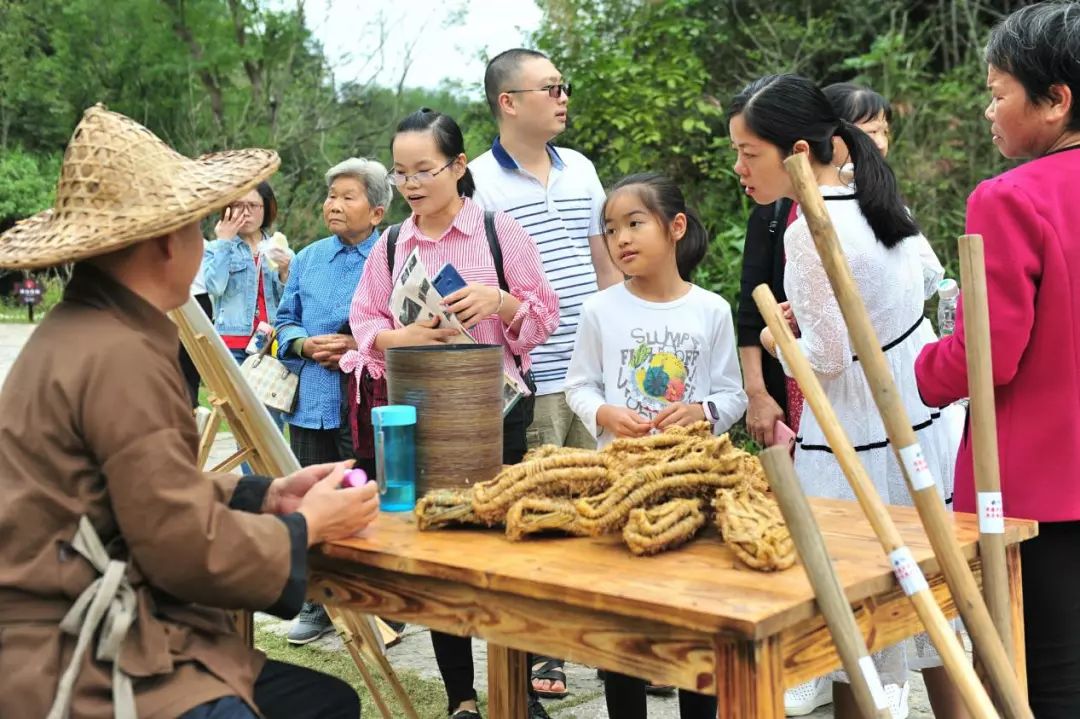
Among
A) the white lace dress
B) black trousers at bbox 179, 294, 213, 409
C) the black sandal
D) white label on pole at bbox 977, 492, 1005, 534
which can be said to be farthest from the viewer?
black trousers at bbox 179, 294, 213, 409

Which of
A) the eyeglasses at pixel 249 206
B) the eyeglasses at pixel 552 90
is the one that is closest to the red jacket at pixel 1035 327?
the eyeglasses at pixel 552 90

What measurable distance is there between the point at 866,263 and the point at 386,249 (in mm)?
1450

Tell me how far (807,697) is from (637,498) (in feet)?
6.06

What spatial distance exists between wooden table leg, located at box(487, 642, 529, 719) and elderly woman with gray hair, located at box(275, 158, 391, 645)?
1656mm

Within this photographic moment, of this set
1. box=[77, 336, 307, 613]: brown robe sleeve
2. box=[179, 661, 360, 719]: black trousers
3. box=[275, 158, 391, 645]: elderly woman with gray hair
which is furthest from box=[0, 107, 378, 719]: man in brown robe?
box=[275, 158, 391, 645]: elderly woman with gray hair

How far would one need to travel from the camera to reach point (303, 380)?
14.8 ft

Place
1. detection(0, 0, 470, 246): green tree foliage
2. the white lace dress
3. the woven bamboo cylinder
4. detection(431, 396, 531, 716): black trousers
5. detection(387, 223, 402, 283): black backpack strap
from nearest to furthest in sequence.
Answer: the woven bamboo cylinder → the white lace dress → detection(431, 396, 531, 716): black trousers → detection(387, 223, 402, 283): black backpack strap → detection(0, 0, 470, 246): green tree foliage

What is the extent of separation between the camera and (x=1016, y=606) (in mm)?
2273

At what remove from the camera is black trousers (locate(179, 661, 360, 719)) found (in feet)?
7.43

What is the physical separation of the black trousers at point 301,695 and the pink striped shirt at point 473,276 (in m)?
1.29

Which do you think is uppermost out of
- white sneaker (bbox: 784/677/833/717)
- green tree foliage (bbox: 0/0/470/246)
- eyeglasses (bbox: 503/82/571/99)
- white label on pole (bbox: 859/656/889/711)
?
green tree foliage (bbox: 0/0/470/246)

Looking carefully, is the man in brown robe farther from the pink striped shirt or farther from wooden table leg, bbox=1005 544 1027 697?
the pink striped shirt

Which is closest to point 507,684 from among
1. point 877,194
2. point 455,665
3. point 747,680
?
point 455,665

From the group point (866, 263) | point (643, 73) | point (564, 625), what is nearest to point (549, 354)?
point (866, 263)
